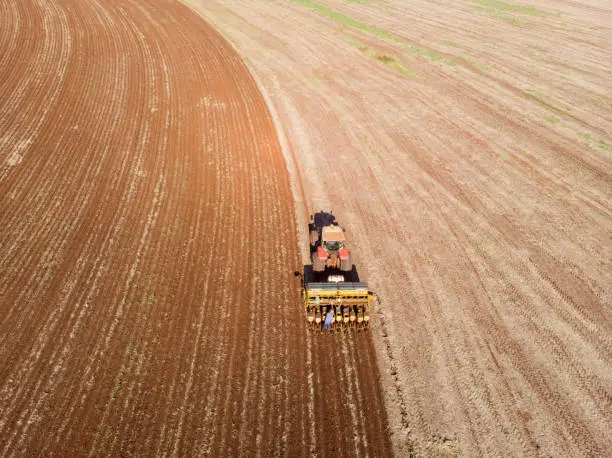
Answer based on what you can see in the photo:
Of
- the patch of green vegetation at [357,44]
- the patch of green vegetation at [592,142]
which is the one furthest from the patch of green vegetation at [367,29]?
the patch of green vegetation at [592,142]

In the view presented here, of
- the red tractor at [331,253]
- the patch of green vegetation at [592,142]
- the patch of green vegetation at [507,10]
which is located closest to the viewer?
the red tractor at [331,253]

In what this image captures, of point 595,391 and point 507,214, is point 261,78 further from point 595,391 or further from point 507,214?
point 595,391

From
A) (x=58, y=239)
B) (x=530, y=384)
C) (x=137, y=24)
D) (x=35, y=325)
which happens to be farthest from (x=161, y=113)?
(x=530, y=384)

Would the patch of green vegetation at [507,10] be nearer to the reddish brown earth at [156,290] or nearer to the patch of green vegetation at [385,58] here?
the patch of green vegetation at [385,58]

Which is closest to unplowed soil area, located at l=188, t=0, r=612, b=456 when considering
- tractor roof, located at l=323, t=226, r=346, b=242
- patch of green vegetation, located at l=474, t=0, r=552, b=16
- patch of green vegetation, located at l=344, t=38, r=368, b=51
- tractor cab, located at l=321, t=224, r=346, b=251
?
patch of green vegetation, located at l=344, t=38, r=368, b=51

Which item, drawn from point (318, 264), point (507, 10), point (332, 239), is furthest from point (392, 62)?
point (507, 10)

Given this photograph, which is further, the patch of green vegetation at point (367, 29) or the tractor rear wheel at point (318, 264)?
the patch of green vegetation at point (367, 29)
